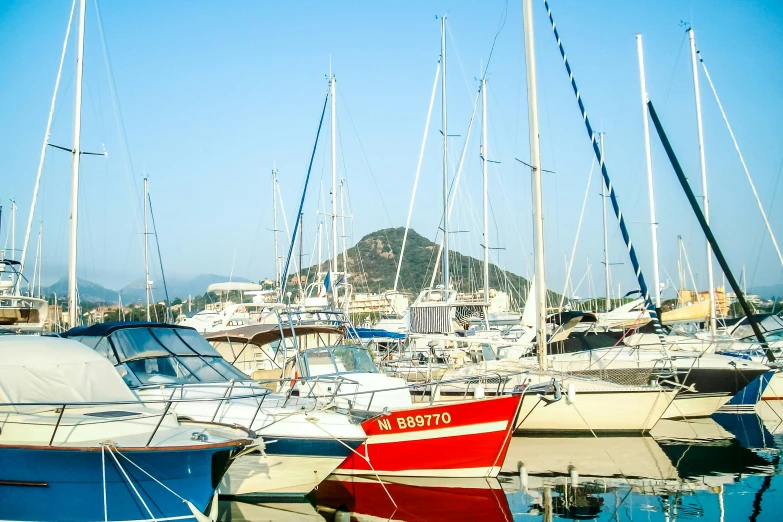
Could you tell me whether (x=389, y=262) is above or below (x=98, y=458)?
above

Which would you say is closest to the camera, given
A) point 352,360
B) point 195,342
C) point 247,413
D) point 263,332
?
point 247,413

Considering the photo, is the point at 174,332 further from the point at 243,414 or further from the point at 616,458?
the point at 616,458

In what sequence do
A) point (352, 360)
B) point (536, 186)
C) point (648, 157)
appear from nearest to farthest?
point (352, 360), point (536, 186), point (648, 157)

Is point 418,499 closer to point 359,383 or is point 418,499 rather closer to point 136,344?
point 359,383

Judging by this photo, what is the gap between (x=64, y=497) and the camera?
828 centimetres

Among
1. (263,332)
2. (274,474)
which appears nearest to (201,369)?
(274,474)

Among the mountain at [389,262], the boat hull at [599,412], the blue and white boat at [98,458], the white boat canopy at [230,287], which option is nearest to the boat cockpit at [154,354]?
the blue and white boat at [98,458]

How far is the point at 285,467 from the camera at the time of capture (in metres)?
11.4

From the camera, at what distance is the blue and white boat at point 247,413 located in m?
11.3

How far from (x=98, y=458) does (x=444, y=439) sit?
247 inches

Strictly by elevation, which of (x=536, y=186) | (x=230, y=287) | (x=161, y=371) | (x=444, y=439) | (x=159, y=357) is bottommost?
(x=444, y=439)

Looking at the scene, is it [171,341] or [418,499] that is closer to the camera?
[418,499]

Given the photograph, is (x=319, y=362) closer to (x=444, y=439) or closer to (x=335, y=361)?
(x=335, y=361)

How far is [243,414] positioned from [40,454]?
149 inches
